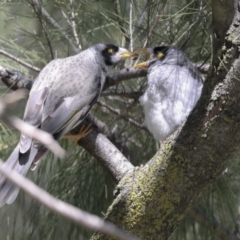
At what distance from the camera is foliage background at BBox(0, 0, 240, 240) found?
1.72 m

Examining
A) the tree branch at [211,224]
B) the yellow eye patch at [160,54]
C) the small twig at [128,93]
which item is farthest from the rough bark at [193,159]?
the yellow eye patch at [160,54]

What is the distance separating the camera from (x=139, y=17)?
1.73 meters

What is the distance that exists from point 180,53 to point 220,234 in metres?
0.58

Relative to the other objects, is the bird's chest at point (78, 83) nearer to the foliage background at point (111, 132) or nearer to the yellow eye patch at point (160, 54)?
the foliage background at point (111, 132)

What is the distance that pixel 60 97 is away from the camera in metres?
1.81

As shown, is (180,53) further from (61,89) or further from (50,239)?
(50,239)

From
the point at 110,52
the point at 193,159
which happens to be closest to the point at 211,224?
the point at 193,159

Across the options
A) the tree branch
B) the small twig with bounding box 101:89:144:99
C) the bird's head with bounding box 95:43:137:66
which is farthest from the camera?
the bird's head with bounding box 95:43:137:66

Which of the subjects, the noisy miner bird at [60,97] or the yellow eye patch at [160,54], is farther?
the yellow eye patch at [160,54]

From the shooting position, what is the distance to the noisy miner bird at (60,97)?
1.54 meters

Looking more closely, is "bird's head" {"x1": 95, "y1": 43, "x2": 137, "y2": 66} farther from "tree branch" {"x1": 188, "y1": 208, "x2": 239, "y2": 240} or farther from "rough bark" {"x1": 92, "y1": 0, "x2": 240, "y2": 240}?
"rough bark" {"x1": 92, "y1": 0, "x2": 240, "y2": 240}

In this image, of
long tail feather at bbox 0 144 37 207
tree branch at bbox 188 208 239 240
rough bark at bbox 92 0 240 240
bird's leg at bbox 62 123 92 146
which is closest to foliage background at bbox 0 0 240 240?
tree branch at bbox 188 208 239 240

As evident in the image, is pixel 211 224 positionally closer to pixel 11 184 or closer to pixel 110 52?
pixel 11 184

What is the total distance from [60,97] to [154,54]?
14.8 inches
